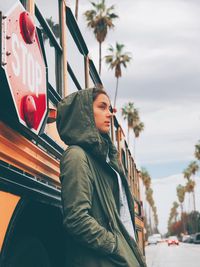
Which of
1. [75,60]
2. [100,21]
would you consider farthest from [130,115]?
[75,60]

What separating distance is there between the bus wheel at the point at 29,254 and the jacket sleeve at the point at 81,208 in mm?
336

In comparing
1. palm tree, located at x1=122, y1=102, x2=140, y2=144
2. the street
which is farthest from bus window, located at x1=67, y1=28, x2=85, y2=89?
palm tree, located at x1=122, y1=102, x2=140, y2=144

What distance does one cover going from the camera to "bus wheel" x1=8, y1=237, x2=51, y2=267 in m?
2.41

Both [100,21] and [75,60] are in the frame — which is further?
[100,21]

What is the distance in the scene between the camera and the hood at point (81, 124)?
2.46m

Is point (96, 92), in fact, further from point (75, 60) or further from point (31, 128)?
point (75, 60)

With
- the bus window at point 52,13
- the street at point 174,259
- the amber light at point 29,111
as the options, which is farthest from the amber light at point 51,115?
the street at point 174,259

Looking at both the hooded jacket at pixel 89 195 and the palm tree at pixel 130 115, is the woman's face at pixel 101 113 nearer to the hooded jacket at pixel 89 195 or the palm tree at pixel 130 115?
the hooded jacket at pixel 89 195

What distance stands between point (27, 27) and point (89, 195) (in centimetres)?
84

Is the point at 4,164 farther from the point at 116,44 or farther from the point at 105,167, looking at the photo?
the point at 116,44

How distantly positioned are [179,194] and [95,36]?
276 ft

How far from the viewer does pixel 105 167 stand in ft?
8.41

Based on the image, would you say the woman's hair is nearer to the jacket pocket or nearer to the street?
the jacket pocket

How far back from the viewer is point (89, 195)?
2.29m
